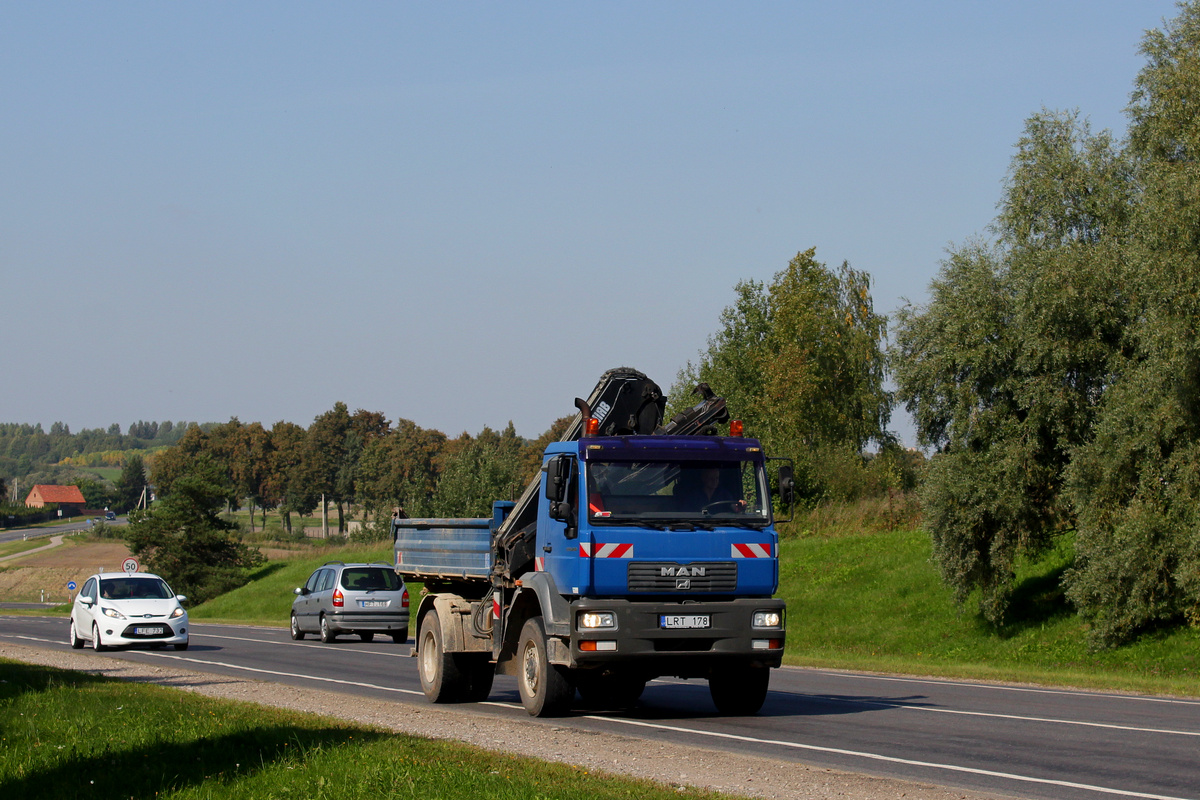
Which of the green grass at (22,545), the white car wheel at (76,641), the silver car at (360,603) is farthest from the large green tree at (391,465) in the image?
the white car wheel at (76,641)

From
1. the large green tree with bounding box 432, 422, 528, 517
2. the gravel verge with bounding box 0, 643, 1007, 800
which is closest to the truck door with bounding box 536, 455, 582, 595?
the gravel verge with bounding box 0, 643, 1007, 800

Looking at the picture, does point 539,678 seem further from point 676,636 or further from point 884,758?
point 884,758

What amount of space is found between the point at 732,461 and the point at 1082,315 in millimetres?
16556

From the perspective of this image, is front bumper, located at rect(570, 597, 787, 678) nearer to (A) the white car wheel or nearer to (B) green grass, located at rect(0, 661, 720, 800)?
(B) green grass, located at rect(0, 661, 720, 800)

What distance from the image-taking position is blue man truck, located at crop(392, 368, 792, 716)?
40.2ft

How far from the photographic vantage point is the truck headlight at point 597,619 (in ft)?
39.8

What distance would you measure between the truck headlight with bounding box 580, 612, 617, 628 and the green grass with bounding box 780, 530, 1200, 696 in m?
10.0

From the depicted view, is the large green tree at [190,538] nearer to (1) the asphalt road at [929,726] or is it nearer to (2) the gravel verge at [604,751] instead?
(1) the asphalt road at [929,726]

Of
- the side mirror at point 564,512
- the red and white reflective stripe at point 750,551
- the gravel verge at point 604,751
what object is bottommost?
the gravel verge at point 604,751

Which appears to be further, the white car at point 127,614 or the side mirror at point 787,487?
the white car at point 127,614

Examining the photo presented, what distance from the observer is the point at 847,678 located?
1992 cm

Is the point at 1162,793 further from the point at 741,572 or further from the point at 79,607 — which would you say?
the point at 79,607

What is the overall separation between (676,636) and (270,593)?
49.9 metres

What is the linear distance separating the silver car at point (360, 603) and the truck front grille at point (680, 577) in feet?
60.2
